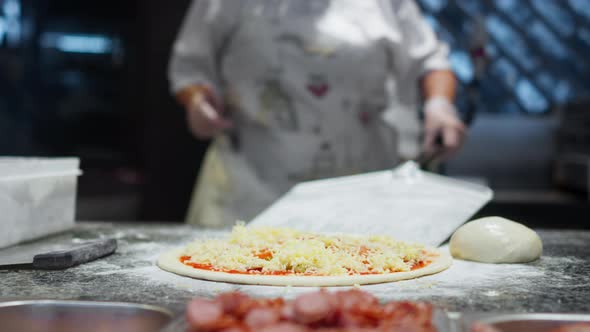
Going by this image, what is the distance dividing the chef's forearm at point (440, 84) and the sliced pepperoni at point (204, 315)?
1.45 m

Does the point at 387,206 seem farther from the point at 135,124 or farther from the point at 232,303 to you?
the point at 135,124

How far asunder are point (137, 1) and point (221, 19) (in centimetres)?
132

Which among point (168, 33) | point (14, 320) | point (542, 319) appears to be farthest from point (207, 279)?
point (168, 33)

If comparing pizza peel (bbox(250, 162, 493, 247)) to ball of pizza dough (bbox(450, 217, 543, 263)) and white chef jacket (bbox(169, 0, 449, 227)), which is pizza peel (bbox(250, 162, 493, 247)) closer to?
ball of pizza dough (bbox(450, 217, 543, 263))

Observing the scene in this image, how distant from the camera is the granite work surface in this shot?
2.57 feet

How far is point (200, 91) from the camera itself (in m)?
1.81

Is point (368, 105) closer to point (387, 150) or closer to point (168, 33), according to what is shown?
point (387, 150)

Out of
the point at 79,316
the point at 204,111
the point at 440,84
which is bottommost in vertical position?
the point at 79,316

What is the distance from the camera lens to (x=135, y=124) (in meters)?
3.22

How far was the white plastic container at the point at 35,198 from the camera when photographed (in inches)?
44.8

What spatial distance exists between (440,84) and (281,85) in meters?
0.50

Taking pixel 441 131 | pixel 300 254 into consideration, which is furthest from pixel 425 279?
pixel 441 131

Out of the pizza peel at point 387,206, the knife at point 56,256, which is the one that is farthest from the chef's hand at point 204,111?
the knife at point 56,256

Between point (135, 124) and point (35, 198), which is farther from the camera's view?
point (135, 124)
